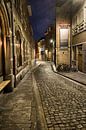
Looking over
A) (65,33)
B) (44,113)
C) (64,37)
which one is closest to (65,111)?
(44,113)

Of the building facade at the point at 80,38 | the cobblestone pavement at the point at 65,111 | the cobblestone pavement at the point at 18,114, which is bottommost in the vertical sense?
the cobblestone pavement at the point at 65,111

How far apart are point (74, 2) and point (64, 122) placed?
64.3 ft

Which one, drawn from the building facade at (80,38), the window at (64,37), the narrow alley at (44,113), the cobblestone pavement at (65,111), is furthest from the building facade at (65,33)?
the narrow alley at (44,113)

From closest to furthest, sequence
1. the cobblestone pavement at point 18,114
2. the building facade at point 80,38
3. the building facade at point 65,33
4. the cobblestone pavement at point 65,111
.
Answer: the cobblestone pavement at point 18,114 < the cobblestone pavement at point 65,111 < the building facade at point 80,38 < the building facade at point 65,33

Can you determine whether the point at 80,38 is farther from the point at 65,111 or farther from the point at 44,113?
the point at 44,113

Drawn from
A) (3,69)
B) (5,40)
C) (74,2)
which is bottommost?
(3,69)

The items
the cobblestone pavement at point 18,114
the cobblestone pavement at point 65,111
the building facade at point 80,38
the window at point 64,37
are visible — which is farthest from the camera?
the window at point 64,37

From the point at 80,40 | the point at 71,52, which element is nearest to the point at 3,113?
the point at 80,40

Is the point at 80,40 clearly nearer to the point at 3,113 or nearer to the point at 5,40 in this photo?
the point at 5,40

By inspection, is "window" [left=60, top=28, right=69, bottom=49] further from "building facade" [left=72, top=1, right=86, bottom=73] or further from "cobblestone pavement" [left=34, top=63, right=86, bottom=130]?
"cobblestone pavement" [left=34, top=63, right=86, bottom=130]

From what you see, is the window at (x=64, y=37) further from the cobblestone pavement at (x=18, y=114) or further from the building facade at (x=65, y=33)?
the cobblestone pavement at (x=18, y=114)

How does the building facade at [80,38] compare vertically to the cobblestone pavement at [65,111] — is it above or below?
above

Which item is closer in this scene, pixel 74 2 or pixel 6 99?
pixel 6 99

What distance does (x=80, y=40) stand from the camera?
19.0 m
